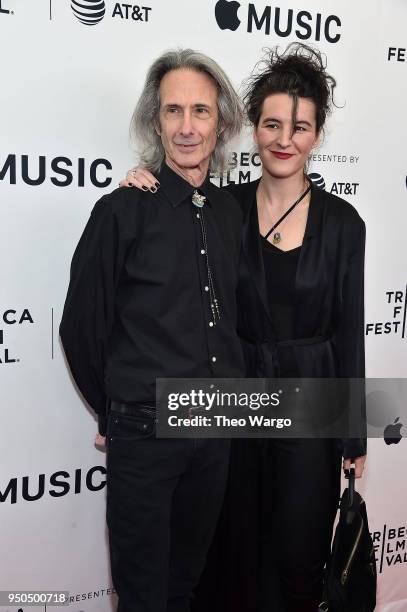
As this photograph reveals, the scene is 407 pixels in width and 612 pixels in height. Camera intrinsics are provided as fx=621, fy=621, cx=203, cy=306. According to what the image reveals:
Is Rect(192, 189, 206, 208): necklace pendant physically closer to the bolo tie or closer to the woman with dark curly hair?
the bolo tie

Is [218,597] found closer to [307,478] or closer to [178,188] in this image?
[307,478]

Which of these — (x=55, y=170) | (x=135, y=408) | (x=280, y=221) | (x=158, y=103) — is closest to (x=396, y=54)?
(x=280, y=221)

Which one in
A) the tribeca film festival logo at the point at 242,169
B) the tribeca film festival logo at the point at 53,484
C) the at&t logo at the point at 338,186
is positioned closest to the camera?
the tribeca film festival logo at the point at 53,484

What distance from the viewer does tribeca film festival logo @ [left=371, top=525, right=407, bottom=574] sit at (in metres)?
2.53

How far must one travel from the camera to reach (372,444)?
2.46 meters

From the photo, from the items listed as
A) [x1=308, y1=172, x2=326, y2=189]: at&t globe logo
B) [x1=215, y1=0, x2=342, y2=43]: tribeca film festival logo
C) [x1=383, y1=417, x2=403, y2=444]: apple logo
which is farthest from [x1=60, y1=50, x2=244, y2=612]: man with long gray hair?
[x1=383, y1=417, x2=403, y2=444]: apple logo

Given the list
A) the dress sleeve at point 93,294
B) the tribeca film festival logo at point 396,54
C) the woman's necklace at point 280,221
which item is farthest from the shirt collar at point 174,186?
the tribeca film festival logo at point 396,54

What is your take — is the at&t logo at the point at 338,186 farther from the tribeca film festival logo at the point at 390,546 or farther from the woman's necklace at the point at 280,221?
the tribeca film festival logo at the point at 390,546

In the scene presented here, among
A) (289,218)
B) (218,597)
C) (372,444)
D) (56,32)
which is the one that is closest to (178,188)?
(289,218)

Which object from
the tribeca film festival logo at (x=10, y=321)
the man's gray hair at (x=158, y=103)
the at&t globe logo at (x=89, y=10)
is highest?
the at&t globe logo at (x=89, y=10)

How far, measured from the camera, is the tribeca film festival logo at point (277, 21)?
1.96 meters

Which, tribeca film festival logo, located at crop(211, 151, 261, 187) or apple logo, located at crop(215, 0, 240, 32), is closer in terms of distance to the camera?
apple logo, located at crop(215, 0, 240, 32)

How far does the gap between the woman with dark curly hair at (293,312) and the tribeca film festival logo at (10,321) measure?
1.90ft

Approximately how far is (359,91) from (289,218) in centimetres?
76
